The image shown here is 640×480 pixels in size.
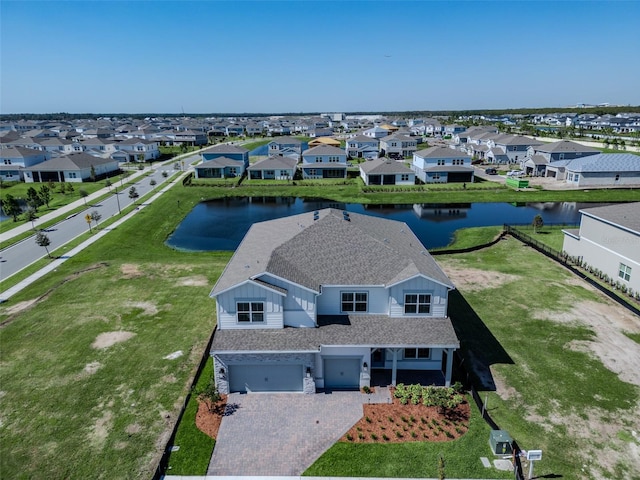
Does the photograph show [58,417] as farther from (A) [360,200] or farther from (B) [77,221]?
(A) [360,200]

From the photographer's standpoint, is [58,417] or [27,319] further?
[27,319]

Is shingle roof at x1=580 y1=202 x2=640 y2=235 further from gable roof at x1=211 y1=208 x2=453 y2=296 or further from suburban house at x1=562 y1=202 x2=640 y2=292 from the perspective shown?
gable roof at x1=211 y1=208 x2=453 y2=296

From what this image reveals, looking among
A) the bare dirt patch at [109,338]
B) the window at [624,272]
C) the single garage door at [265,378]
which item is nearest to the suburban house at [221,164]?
the bare dirt patch at [109,338]

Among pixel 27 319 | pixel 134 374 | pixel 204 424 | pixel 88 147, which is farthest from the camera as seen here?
pixel 88 147

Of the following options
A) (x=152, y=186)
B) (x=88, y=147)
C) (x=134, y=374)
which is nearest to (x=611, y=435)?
(x=134, y=374)

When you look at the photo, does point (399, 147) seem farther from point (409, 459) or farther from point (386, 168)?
point (409, 459)

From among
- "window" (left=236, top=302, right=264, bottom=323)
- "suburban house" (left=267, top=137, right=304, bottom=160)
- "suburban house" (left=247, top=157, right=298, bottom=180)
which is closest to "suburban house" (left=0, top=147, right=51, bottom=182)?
"suburban house" (left=247, top=157, right=298, bottom=180)
